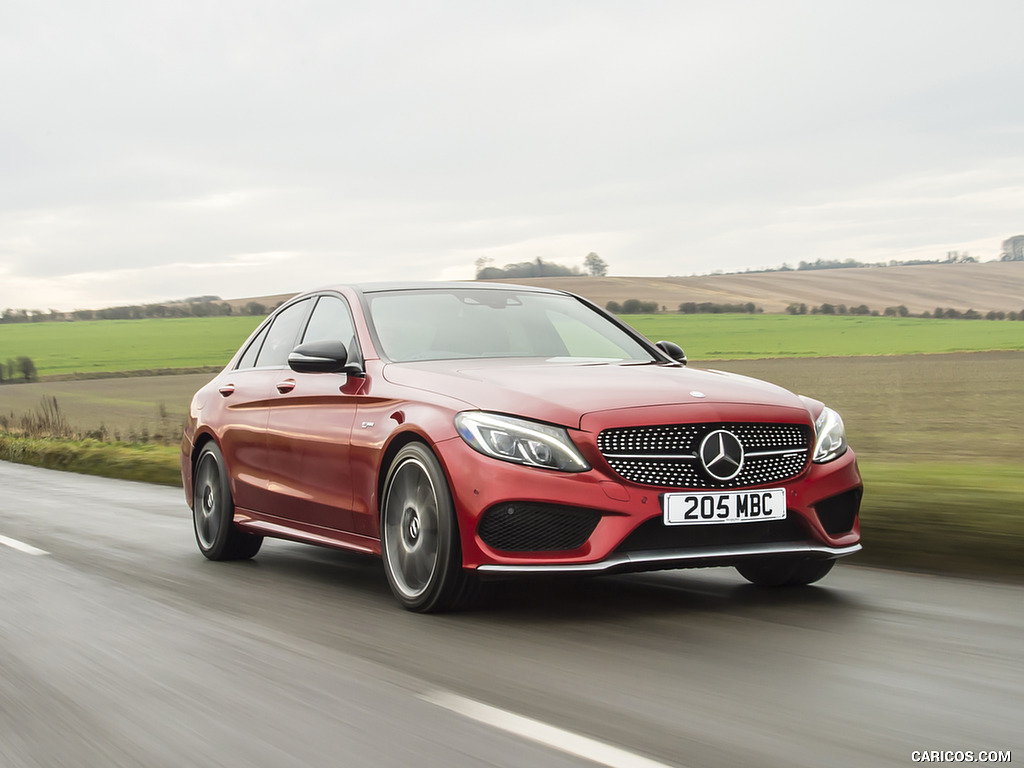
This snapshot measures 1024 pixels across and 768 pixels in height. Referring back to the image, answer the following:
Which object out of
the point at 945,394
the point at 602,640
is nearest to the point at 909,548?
the point at 602,640

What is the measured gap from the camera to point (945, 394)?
1010 inches

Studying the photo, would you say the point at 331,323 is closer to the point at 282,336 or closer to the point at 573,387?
the point at 282,336

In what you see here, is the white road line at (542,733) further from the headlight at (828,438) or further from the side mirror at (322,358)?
the side mirror at (322,358)

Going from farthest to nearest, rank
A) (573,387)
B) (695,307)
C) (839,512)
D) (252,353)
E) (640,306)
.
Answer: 1. (695,307)
2. (640,306)
3. (252,353)
4. (839,512)
5. (573,387)

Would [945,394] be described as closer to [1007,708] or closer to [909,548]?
[909,548]

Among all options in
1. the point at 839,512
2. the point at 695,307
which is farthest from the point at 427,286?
the point at 695,307

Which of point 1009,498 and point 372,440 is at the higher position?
point 372,440

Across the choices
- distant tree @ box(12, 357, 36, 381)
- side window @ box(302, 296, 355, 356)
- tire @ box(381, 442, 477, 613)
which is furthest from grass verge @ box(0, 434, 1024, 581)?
distant tree @ box(12, 357, 36, 381)

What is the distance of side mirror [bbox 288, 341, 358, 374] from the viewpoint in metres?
6.55

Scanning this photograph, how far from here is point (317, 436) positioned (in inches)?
271

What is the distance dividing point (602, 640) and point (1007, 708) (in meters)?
1.67

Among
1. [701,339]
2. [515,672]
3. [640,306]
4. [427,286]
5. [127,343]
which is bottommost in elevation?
[701,339]

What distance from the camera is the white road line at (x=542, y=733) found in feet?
11.6

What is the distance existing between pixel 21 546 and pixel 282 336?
268 centimetres
